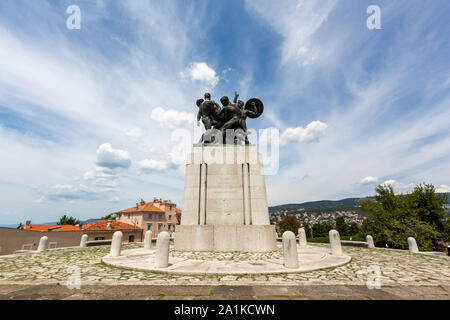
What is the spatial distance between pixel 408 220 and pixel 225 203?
22595mm

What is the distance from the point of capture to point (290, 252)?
6742mm

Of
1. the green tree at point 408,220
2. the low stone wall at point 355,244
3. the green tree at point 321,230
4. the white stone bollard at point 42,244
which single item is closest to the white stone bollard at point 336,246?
the low stone wall at point 355,244

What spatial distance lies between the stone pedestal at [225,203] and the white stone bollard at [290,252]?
383 centimetres

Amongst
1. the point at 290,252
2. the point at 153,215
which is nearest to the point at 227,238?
the point at 290,252

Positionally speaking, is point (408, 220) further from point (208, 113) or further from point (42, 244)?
point (42, 244)

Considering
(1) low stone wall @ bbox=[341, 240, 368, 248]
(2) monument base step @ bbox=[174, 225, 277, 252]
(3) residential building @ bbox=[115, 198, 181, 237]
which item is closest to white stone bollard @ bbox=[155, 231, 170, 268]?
(2) monument base step @ bbox=[174, 225, 277, 252]

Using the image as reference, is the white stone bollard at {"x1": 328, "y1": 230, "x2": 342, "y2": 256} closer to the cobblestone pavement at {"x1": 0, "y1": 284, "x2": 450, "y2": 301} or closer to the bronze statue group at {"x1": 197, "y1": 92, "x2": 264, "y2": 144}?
the cobblestone pavement at {"x1": 0, "y1": 284, "x2": 450, "y2": 301}

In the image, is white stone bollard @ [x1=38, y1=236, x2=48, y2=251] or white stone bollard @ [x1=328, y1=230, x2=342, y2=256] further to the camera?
white stone bollard @ [x1=38, y1=236, x2=48, y2=251]

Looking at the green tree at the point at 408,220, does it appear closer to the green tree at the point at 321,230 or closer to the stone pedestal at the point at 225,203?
the stone pedestal at the point at 225,203

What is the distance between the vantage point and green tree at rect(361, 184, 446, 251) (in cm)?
1982

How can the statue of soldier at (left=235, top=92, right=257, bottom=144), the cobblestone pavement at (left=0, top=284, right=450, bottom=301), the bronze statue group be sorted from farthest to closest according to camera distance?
the statue of soldier at (left=235, top=92, right=257, bottom=144) < the bronze statue group < the cobblestone pavement at (left=0, top=284, right=450, bottom=301)

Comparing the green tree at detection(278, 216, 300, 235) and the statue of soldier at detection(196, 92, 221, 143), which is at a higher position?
the statue of soldier at detection(196, 92, 221, 143)
